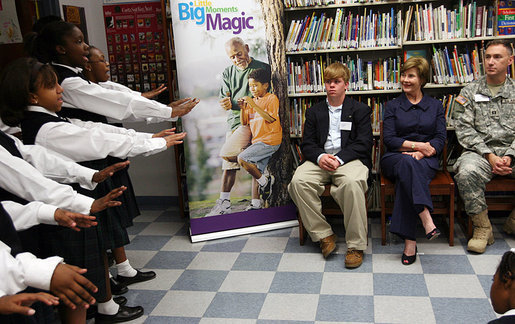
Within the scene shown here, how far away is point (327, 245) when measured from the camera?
3.50 metres

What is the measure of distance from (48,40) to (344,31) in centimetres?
235

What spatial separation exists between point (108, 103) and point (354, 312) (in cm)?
183

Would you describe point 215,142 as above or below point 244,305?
above

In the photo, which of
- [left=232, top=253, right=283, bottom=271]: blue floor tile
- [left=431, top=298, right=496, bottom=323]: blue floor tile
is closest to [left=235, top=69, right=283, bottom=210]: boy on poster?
[left=232, top=253, right=283, bottom=271]: blue floor tile

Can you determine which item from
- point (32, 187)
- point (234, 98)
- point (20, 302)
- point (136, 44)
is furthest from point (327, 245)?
point (136, 44)

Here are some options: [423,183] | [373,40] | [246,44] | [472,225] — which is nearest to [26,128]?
[246,44]

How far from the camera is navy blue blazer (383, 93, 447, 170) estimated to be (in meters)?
3.66

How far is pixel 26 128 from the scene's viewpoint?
7.75ft

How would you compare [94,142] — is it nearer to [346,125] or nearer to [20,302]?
[20,302]

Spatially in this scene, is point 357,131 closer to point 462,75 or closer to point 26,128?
point 462,75

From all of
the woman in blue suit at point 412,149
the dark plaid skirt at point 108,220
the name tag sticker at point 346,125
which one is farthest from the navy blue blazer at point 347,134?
the dark plaid skirt at point 108,220

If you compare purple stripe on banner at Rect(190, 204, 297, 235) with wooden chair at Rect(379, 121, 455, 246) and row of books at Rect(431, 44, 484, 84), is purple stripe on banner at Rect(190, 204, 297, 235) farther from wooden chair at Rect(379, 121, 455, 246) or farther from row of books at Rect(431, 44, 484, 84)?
row of books at Rect(431, 44, 484, 84)

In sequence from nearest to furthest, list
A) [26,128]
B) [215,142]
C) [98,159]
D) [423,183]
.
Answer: [26,128] → [98,159] → [423,183] → [215,142]

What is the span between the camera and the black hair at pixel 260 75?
386 centimetres
